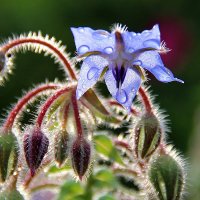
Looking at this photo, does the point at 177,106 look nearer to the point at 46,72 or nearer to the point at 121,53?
the point at 46,72

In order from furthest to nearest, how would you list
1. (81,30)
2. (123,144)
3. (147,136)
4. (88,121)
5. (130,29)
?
(130,29), (123,144), (88,121), (147,136), (81,30)

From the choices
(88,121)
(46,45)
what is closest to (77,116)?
(88,121)

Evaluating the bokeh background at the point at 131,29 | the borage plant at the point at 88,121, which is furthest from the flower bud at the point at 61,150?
the bokeh background at the point at 131,29

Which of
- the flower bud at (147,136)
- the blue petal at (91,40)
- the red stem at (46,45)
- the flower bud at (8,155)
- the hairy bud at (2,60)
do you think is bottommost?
the flower bud at (8,155)

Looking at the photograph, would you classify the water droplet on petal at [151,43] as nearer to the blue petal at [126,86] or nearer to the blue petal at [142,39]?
the blue petal at [142,39]

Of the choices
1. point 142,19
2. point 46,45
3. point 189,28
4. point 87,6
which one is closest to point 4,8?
point 87,6

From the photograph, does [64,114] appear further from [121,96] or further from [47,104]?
[121,96]

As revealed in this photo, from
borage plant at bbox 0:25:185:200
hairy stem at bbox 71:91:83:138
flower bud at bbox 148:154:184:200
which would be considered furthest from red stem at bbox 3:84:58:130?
flower bud at bbox 148:154:184:200

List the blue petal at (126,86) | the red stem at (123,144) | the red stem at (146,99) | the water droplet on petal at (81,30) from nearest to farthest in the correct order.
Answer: the water droplet on petal at (81,30) → the blue petal at (126,86) → the red stem at (146,99) → the red stem at (123,144)
